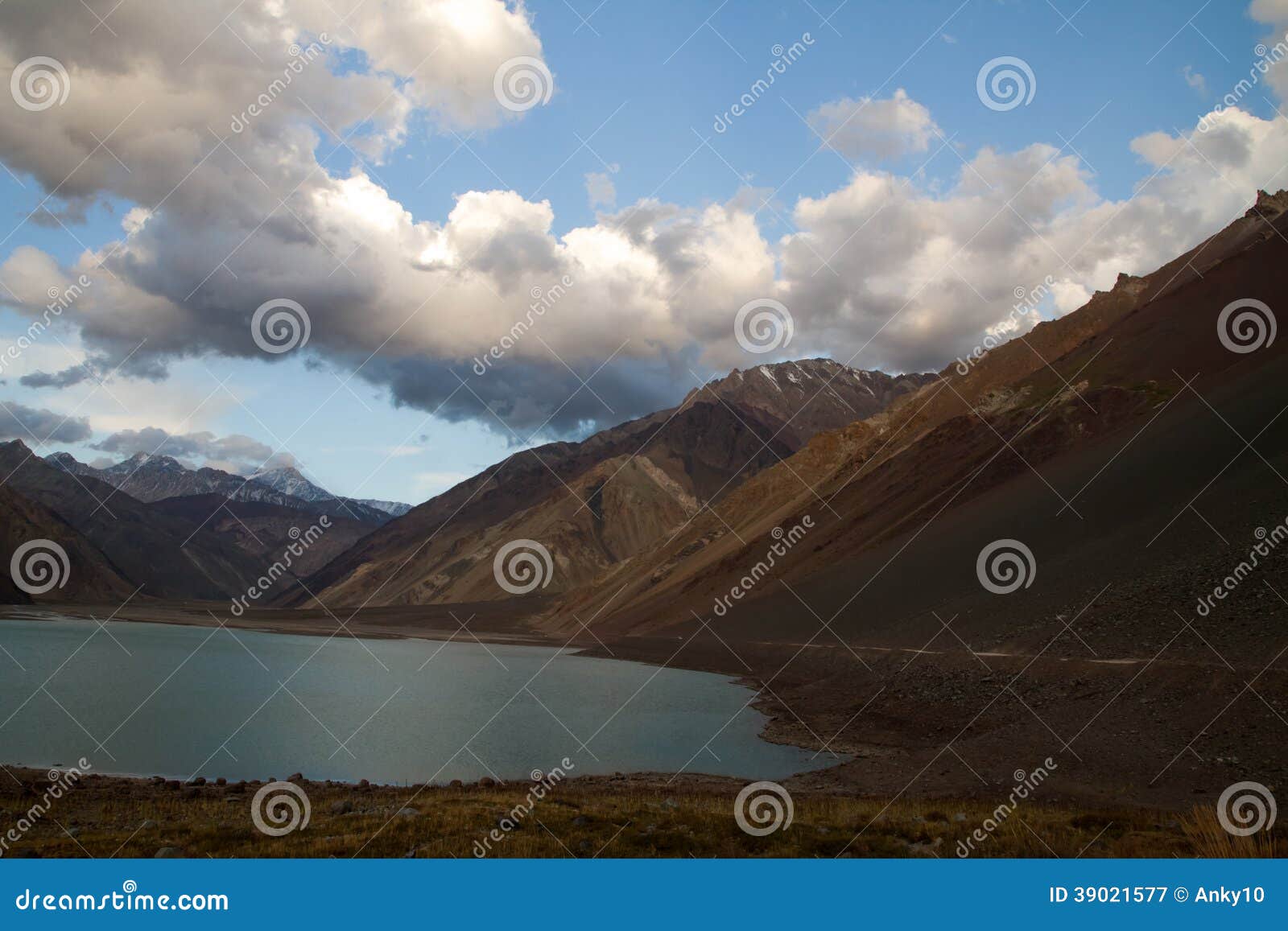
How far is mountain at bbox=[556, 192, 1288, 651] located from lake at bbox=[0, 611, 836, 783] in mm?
16597

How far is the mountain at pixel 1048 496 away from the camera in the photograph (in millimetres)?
46188

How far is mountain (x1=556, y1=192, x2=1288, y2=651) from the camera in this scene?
46.2m

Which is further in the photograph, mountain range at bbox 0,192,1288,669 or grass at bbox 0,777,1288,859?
mountain range at bbox 0,192,1288,669

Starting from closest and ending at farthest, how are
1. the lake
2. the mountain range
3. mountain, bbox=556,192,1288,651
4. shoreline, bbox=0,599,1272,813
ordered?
shoreline, bbox=0,599,1272,813, the lake, mountain, bbox=556,192,1288,651, the mountain range

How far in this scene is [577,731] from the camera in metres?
40.4

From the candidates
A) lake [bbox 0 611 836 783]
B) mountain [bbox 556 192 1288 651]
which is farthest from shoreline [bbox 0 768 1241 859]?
mountain [bbox 556 192 1288 651]

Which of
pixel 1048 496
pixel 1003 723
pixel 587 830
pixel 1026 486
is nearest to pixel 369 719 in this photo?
pixel 1003 723

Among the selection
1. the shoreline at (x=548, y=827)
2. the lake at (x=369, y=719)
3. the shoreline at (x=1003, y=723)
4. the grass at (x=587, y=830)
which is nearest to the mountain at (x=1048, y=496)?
the shoreline at (x=1003, y=723)

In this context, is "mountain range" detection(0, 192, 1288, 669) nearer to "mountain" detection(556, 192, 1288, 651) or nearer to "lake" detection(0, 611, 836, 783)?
"mountain" detection(556, 192, 1288, 651)

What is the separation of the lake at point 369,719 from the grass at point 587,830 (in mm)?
8080

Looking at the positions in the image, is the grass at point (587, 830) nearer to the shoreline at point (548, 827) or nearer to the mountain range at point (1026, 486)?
the shoreline at point (548, 827)

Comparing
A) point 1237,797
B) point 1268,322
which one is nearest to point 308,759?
point 1237,797

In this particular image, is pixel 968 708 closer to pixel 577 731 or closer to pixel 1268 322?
pixel 577 731

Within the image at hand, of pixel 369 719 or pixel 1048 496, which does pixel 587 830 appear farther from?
pixel 1048 496
